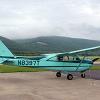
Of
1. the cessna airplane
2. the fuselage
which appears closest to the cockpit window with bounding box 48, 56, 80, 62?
the cessna airplane

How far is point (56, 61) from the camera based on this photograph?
24656mm

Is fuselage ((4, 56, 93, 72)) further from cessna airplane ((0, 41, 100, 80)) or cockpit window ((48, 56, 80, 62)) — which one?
cockpit window ((48, 56, 80, 62))

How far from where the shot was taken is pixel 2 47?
24156mm

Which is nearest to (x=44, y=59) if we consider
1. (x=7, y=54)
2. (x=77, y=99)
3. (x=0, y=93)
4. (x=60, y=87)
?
(x=7, y=54)

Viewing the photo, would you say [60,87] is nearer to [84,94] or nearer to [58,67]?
[84,94]

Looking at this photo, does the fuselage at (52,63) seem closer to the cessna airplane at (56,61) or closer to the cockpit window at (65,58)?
the cessna airplane at (56,61)

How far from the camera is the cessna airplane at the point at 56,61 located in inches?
938

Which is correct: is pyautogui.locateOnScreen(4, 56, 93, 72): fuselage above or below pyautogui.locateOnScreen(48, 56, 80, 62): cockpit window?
below

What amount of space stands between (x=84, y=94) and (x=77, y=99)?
159cm

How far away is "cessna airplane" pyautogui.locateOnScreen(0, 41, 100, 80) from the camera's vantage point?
78.2 ft

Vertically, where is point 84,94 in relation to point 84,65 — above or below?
below

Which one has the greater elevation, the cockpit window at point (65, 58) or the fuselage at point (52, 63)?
the cockpit window at point (65, 58)

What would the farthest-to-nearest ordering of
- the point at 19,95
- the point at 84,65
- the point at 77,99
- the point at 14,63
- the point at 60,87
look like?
1. the point at 84,65
2. the point at 14,63
3. the point at 60,87
4. the point at 19,95
5. the point at 77,99

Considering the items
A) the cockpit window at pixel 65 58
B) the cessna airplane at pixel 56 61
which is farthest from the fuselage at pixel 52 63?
the cockpit window at pixel 65 58
